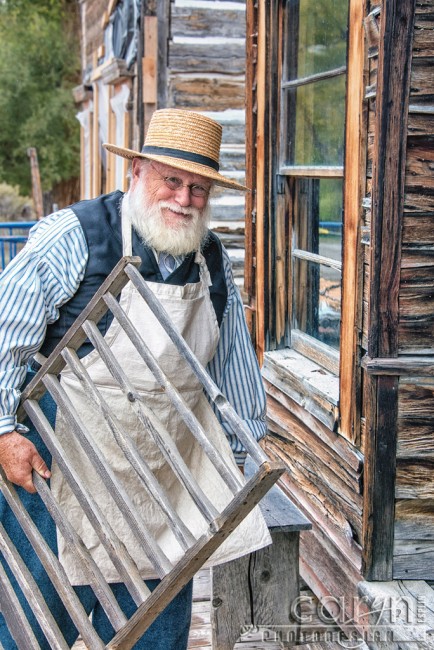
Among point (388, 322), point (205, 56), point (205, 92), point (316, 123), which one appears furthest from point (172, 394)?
point (205, 56)

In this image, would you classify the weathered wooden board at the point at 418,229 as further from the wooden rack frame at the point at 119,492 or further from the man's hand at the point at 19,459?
the man's hand at the point at 19,459

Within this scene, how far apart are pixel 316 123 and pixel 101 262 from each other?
1.66m

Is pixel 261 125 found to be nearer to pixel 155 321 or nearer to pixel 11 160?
pixel 155 321

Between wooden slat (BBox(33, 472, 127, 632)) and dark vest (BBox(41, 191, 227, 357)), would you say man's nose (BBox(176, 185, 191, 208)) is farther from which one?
wooden slat (BBox(33, 472, 127, 632))

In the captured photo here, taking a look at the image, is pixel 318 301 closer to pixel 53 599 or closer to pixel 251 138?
pixel 251 138

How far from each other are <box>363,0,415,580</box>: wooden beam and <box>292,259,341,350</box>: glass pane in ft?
2.61

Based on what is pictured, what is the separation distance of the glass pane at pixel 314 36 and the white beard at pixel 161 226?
1301mm

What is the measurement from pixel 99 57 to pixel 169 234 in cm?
978

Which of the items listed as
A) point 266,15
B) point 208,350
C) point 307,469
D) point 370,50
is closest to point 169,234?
point 208,350

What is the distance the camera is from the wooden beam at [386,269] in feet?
8.98

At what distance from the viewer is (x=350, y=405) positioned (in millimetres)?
3170

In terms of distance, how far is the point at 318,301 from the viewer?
3.96 meters

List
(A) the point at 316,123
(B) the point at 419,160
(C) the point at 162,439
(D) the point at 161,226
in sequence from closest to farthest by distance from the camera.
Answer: (C) the point at 162,439 < (D) the point at 161,226 < (B) the point at 419,160 < (A) the point at 316,123

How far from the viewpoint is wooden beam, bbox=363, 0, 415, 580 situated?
274 cm
